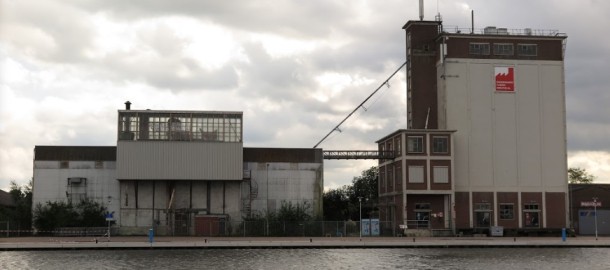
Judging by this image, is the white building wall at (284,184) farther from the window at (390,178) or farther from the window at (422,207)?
the window at (422,207)

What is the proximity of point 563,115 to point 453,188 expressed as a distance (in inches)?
742

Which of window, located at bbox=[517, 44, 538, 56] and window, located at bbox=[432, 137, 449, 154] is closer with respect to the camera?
window, located at bbox=[432, 137, 449, 154]

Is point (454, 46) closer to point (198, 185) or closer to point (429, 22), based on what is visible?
point (429, 22)

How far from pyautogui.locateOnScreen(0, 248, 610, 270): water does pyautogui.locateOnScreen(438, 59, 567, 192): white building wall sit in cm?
3138

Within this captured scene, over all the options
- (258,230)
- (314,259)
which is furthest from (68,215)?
(314,259)

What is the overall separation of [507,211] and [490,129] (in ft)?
34.4

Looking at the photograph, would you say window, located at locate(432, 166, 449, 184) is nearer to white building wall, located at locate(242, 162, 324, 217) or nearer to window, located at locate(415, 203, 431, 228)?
window, located at locate(415, 203, 431, 228)

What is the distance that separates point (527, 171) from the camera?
330 feet

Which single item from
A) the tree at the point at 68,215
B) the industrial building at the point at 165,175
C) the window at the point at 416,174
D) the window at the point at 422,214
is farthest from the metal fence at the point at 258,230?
the window at the point at 416,174

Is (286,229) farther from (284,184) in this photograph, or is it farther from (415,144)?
(415,144)

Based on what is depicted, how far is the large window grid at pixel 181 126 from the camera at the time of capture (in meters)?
91.4

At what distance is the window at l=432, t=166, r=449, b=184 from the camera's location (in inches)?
3762

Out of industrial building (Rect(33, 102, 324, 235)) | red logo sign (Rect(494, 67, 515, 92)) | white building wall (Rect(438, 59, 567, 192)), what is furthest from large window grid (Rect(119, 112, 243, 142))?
red logo sign (Rect(494, 67, 515, 92))

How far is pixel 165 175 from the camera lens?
90.9 metres
